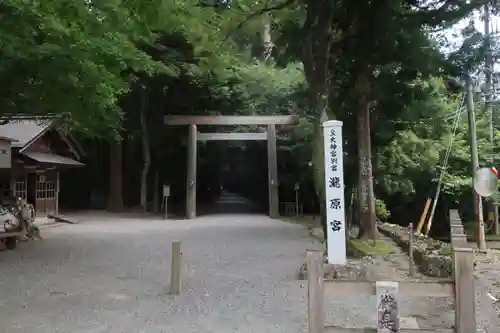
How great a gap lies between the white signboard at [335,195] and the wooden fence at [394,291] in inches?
104

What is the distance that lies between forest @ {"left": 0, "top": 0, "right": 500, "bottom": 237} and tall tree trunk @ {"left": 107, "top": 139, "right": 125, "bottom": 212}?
75mm

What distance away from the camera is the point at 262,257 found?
11664 millimetres

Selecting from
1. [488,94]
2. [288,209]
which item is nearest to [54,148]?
[288,209]

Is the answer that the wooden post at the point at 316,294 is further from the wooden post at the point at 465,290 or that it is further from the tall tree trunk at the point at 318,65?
the tall tree trunk at the point at 318,65

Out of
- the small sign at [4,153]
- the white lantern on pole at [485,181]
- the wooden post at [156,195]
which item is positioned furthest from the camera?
the wooden post at [156,195]

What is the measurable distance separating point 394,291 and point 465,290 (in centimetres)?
59

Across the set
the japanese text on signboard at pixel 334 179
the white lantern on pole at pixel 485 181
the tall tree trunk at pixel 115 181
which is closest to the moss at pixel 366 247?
the white lantern on pole at pixel 485 181

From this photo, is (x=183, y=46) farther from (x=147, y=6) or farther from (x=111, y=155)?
(x=147, y=6)

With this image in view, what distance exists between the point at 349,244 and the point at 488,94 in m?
9.14

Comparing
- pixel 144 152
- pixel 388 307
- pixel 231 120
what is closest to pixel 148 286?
pixel 388 307

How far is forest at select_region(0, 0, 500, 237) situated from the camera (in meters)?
8.47

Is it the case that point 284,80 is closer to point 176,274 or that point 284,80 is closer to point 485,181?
point 485,181

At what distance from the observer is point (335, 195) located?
7.21 metres

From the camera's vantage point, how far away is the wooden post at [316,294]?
4414mm
